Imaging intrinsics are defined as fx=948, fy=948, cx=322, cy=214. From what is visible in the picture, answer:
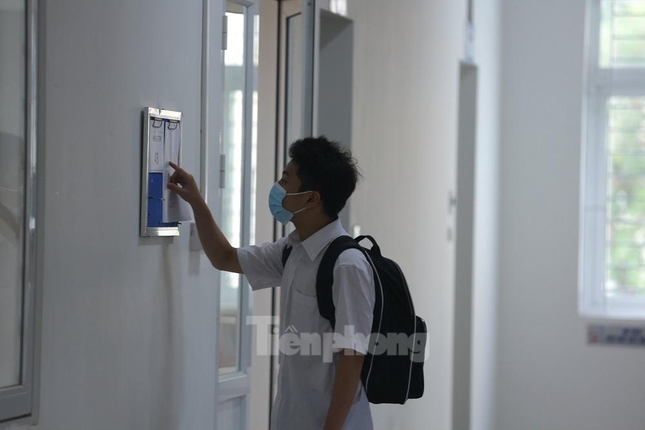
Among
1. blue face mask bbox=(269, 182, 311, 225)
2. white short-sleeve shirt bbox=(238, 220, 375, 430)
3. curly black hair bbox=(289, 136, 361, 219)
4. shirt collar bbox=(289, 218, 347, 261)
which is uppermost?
curly black hair bbox=(289, 136, 361, 219)

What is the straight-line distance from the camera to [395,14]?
4230 mm

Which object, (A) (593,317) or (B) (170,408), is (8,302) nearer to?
(B) (170,408)

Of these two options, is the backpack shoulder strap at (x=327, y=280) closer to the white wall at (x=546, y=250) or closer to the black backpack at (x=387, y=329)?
the black backpack at (x=387, y=329)

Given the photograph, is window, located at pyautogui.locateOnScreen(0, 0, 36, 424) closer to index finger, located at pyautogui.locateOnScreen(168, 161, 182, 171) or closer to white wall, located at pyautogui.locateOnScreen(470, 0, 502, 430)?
index finger, located at pyautogui.locateOnScreen(168, 161, 182, 171)

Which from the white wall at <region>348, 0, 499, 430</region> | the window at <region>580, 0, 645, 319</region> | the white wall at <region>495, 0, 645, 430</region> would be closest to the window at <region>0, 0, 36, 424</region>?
the white wall at <region>348, 0, 499, 430</region>

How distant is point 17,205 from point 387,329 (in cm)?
93

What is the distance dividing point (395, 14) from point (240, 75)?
152 cm

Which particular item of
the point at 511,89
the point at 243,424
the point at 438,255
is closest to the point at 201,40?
the point at 243,424

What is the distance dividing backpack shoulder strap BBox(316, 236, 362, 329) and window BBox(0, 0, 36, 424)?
0.69 metres

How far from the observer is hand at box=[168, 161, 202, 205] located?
93.1 inches

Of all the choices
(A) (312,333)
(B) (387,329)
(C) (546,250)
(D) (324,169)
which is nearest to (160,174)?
(D) (324,169)

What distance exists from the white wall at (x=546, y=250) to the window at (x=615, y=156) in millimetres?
285

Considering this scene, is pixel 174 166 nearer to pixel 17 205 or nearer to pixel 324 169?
pixel 324 169

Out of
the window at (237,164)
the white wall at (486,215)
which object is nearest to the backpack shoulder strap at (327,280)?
the window at (237,164)
